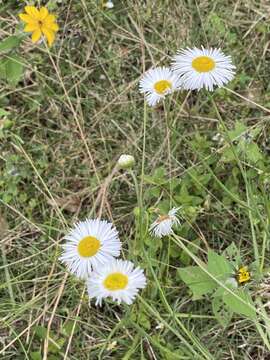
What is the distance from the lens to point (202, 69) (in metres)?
1.28

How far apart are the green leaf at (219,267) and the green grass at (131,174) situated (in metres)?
0.07

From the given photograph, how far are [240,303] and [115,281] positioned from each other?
0.99 ft

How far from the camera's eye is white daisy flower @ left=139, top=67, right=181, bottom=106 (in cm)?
135

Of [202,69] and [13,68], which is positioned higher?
[13,68]

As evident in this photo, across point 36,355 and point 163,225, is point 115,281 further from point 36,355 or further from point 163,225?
point 36,355

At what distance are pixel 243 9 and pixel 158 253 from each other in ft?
2.93

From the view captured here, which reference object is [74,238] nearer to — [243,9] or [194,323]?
[194,323]

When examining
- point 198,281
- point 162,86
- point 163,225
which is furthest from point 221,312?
point 162,86

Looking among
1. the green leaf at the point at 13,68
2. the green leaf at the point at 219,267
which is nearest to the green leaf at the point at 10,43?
the green leaf at the point at 13,68

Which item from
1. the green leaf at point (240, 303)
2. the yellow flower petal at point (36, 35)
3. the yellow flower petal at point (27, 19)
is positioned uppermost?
the yellow flower petal at point (27, 19)

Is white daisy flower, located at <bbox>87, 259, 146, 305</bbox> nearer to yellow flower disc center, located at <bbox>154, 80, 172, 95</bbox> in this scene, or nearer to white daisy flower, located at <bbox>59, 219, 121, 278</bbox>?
white daisy flower, located at <bbox>59, 219, 121, 278</bbox>

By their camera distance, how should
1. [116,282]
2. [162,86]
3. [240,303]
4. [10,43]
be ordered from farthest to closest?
[10,43]
[162,86]
[240,303]
[116,282]

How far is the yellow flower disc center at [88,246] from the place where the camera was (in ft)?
3.80

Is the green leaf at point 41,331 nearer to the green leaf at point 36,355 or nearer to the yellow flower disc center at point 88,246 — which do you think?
the green leaf at point 36,355
